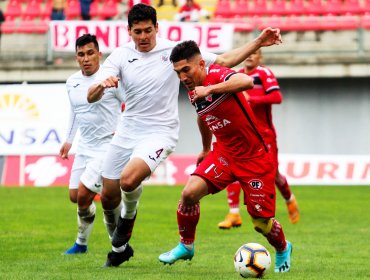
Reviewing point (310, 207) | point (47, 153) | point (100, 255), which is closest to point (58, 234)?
point (100, 255)

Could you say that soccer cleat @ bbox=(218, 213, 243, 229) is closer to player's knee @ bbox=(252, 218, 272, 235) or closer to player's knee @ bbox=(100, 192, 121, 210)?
player's knee @ bbox=(100, 192, 121, 210)

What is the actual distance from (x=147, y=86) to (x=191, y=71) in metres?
0.89

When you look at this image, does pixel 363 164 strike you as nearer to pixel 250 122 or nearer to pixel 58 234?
pixel 58 234

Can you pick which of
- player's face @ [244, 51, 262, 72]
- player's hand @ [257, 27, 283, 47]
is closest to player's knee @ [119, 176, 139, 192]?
player's hand @ [257, 27, 283, 47]

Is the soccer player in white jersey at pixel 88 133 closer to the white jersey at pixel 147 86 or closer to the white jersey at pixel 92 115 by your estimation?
the white jersey at pixel 92 115

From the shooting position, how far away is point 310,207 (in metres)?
18.0

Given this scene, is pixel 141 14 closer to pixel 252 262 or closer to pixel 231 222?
pixel 252 262

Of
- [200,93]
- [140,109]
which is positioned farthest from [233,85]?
[140,109]

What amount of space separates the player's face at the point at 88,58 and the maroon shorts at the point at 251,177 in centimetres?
232

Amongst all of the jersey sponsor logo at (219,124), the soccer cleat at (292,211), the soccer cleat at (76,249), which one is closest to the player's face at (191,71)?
the jersey sponsor logo at (219,124)

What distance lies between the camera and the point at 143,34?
377 inches

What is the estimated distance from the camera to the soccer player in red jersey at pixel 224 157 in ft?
29.3

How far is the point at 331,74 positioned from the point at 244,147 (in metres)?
16.8

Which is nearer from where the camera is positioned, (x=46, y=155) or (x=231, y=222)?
(x=231, y=222)
